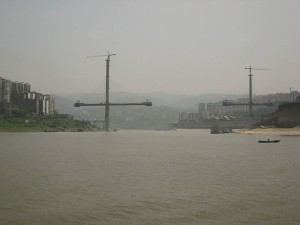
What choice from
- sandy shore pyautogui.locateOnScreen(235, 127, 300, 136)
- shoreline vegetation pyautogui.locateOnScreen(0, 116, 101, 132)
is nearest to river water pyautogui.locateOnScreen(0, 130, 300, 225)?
sandy shore pyautogui.locateOnScreen(235, 127, 300, 136)

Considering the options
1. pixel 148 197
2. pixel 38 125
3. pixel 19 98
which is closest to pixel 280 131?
pixel 38 125

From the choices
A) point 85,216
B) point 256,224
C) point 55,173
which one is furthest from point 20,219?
point 55,173

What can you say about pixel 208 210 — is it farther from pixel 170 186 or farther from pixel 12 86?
pixel 12 86

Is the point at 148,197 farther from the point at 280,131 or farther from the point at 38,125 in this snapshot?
the point at 38,125

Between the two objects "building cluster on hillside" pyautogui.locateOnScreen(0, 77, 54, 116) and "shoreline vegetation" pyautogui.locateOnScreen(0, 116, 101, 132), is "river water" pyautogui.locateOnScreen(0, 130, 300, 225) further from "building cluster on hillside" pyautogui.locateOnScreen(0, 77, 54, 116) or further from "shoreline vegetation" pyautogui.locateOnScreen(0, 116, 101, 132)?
"building cluster on hillside" pyautogui.locateOnScreen(0, 77, 54, 116)

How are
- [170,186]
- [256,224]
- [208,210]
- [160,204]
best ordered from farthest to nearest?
[170,186] < [160,204] < [208,210] < [256,224]

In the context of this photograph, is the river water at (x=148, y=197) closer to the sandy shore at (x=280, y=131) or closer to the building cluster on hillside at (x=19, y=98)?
the sandy shore at (x=280, y=131)

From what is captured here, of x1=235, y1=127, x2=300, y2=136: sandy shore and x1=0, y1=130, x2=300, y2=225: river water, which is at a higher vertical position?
x1=235, y1=127, x2=300, y2=136: sandy shore

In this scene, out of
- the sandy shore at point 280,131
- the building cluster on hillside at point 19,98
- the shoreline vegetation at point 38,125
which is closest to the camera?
the sandy shore at point 280,131

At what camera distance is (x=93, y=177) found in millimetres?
27125

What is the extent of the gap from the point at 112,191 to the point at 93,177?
19.3 ft

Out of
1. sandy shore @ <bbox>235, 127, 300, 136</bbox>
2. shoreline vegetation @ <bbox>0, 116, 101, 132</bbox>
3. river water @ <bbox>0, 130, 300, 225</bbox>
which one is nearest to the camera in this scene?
river water @ <bbox>0, 130, 300, 225</bbox>

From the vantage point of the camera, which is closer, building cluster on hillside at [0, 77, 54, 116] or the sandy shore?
the sandy shore

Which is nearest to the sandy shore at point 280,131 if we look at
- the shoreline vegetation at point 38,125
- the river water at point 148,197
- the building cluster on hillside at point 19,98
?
the shoreline vegetation at point 38,125
